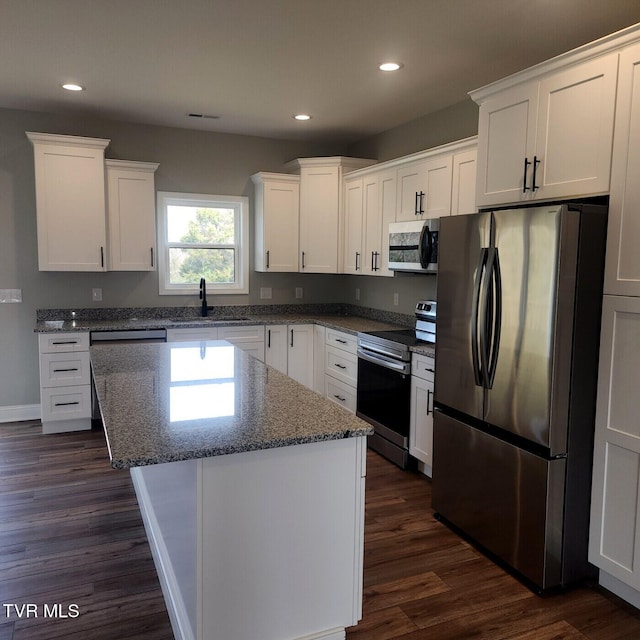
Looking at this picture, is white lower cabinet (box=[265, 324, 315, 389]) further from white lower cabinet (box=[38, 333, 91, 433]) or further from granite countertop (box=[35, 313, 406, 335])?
white lower cabinet (box=[38, 333, 91, 433])

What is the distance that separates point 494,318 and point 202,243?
139 inches

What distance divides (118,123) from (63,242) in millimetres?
1223

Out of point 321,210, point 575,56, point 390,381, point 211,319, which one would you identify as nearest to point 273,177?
point 321,210

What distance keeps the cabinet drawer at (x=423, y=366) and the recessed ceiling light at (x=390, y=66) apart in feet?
5.94

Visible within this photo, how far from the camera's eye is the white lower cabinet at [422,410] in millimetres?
3490

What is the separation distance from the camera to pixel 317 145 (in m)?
5.66

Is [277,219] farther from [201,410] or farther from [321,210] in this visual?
[201,410]

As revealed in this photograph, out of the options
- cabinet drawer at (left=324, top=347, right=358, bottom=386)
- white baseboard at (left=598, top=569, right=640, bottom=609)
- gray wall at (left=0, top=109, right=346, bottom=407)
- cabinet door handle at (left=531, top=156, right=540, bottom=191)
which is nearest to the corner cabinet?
gray wall at (left=0, top=109, right=346, bottom=407)

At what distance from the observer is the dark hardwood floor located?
7.22 feet

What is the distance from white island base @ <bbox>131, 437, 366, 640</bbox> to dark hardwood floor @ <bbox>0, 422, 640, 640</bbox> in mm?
360

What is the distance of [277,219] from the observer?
5.26m

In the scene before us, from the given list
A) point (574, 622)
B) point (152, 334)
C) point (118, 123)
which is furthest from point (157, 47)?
point (574, 622)

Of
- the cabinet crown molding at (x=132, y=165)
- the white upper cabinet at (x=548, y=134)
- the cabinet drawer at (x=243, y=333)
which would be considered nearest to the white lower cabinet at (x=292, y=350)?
the cabinet drawer at (x=243, y=333)

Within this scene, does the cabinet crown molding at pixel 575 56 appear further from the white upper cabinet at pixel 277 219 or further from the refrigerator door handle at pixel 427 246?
the white upper cabinet at pixel 277 219
